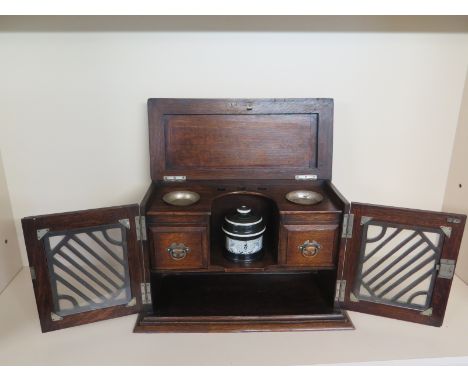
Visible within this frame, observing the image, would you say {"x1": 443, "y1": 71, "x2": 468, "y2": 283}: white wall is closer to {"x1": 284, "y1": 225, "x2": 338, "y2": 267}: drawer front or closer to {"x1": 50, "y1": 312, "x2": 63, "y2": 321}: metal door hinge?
{"x1": 284, "y1": 225, "x2": 338, "y2": 267}: drawer front

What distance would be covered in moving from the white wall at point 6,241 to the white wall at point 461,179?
1.46 metres

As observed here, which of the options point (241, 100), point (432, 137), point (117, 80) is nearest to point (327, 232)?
point (241, 100)

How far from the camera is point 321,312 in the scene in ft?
3.42

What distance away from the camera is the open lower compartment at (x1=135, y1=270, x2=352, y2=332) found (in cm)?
101

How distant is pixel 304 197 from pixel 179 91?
1.62 ft

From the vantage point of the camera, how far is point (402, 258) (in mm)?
986

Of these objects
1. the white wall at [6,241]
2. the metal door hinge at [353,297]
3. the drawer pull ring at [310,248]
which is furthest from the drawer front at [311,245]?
the white wall at [6,241]

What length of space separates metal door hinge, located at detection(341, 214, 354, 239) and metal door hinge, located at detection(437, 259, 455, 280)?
0.74 ft

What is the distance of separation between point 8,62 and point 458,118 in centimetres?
139

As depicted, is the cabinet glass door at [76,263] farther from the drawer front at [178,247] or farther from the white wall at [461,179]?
the white wall at [461,179]

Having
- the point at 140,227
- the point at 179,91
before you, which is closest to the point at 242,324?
the point at 140,227

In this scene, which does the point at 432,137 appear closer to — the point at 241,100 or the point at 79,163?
the point at 241,100

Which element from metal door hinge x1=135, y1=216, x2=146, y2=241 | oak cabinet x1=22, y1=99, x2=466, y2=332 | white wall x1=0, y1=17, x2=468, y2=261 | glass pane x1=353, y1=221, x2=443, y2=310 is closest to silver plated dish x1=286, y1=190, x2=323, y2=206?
oak cabinet x1=22, y1=99, x2=466, y2=332

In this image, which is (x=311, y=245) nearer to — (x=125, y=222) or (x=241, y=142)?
(x=241, y=142)
